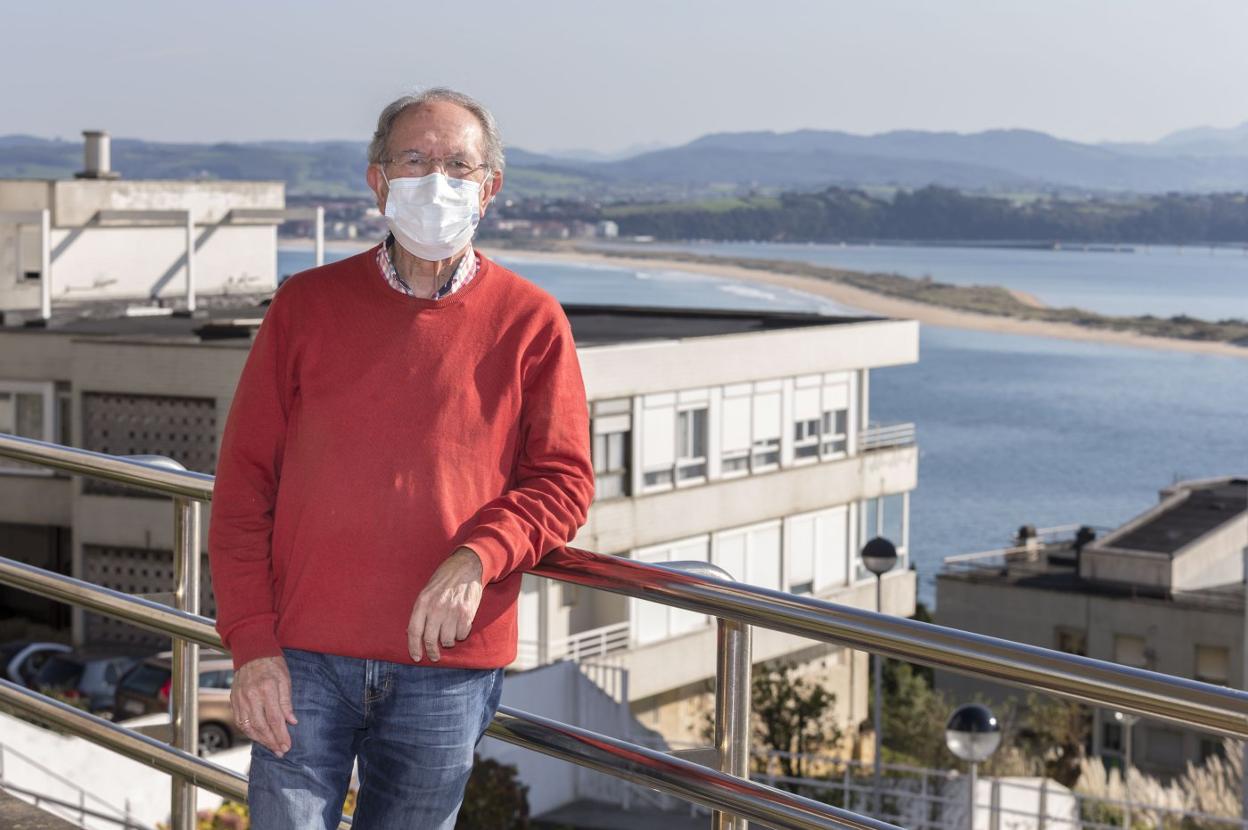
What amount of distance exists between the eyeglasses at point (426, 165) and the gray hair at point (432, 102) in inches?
1.7

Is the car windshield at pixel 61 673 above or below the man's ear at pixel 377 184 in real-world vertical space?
below

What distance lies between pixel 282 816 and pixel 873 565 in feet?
68.6

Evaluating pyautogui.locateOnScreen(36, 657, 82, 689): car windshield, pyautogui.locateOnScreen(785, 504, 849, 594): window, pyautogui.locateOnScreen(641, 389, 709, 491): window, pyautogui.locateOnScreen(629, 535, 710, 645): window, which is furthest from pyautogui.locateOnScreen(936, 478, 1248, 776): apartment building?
pyautogui.locateOnScreen(36, 657, 82, 689): car windshield

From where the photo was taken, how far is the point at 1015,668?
2.35 metres

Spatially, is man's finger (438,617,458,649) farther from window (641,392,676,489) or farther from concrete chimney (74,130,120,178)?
concrete chimney (74,130,120,178)

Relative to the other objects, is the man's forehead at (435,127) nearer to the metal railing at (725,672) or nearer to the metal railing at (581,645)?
the metal railing at (725,672)

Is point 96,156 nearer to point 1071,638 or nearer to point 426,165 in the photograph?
point 1071,638

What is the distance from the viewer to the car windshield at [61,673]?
2466cm

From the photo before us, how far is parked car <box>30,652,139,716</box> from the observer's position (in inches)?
941

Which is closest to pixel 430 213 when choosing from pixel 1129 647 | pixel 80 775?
pixel 80 775

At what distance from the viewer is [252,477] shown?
2.79 m

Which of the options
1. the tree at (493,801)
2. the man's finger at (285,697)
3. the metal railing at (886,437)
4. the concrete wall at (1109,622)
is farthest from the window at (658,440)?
the man's finger at (285,697)

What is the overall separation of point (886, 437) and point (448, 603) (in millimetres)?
37672

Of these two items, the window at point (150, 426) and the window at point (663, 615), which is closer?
the window at point (150, 426)
